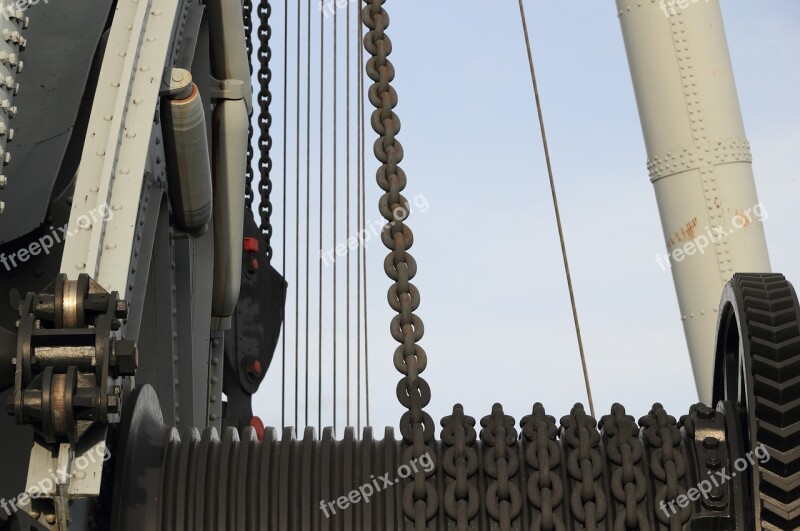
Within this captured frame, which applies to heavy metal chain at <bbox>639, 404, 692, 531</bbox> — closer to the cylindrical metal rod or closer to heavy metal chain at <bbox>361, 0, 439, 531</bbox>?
heavy metal chain at <bbox>361, 0, 439, 531</bbox>

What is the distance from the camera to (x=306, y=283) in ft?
31.3

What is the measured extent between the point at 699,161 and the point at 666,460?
6.80m

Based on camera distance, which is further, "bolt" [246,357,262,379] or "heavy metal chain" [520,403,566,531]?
"bolt" [246,357,262,379]

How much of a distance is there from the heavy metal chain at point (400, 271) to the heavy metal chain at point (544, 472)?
1.15 ft

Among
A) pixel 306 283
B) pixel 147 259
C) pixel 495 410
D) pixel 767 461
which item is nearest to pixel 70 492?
pixel 147 259

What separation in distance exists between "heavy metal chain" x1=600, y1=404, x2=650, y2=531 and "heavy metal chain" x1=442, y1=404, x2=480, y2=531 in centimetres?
49

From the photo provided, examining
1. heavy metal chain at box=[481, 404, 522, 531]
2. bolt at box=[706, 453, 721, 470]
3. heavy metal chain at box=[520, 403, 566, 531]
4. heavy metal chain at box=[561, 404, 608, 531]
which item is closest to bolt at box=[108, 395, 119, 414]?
heavy metal chain at box=[481, 404, 522, 531]

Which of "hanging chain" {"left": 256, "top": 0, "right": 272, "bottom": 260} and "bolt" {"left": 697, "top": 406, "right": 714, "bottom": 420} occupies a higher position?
"hanging chain" {"left": 256, "top": 0, "right": 272, "bottom": 260}

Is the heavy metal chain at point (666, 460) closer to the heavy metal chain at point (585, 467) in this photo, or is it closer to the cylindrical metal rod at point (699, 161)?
the heavy metal chain at point (585, 467)

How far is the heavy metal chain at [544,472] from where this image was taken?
4.55 metres

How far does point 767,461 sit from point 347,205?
210 inches

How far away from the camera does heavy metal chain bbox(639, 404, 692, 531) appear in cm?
462

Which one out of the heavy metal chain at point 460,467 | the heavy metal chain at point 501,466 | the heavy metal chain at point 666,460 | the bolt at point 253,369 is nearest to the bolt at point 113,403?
the heavy metal chain at point 460,467

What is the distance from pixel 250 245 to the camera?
963 cm
